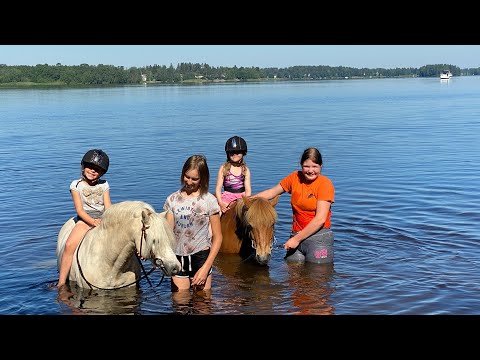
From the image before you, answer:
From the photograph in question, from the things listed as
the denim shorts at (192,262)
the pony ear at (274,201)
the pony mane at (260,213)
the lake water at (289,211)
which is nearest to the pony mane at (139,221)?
the denim shorts at (192,262)

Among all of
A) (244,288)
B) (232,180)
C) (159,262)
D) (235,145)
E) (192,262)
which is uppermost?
(235,145)

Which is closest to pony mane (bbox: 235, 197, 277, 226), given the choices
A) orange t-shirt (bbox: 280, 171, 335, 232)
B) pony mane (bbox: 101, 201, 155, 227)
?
orange t-shirt (bbox: 280, 171, 335, 232)

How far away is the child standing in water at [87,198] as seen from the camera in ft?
21.5

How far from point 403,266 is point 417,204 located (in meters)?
4.42

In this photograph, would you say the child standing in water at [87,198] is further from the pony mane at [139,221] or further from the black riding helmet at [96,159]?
the pony mane at [139,221]

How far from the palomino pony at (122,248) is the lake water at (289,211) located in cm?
29

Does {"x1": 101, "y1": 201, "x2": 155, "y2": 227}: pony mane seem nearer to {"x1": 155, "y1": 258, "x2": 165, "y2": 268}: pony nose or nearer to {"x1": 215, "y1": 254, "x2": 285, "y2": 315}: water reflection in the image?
{"x1": 155, "y1": 258, "x2": 165, "y2": 268}: pony nose

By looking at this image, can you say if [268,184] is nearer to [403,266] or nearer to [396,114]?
[403,266]

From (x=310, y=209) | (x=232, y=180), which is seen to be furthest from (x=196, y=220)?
(x=232, y=180)

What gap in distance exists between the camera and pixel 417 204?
492 inches

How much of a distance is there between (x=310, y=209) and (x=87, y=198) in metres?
2.74

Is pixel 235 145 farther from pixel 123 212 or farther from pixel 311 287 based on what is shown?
pixel 123 212

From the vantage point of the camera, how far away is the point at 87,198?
22.3 ft
